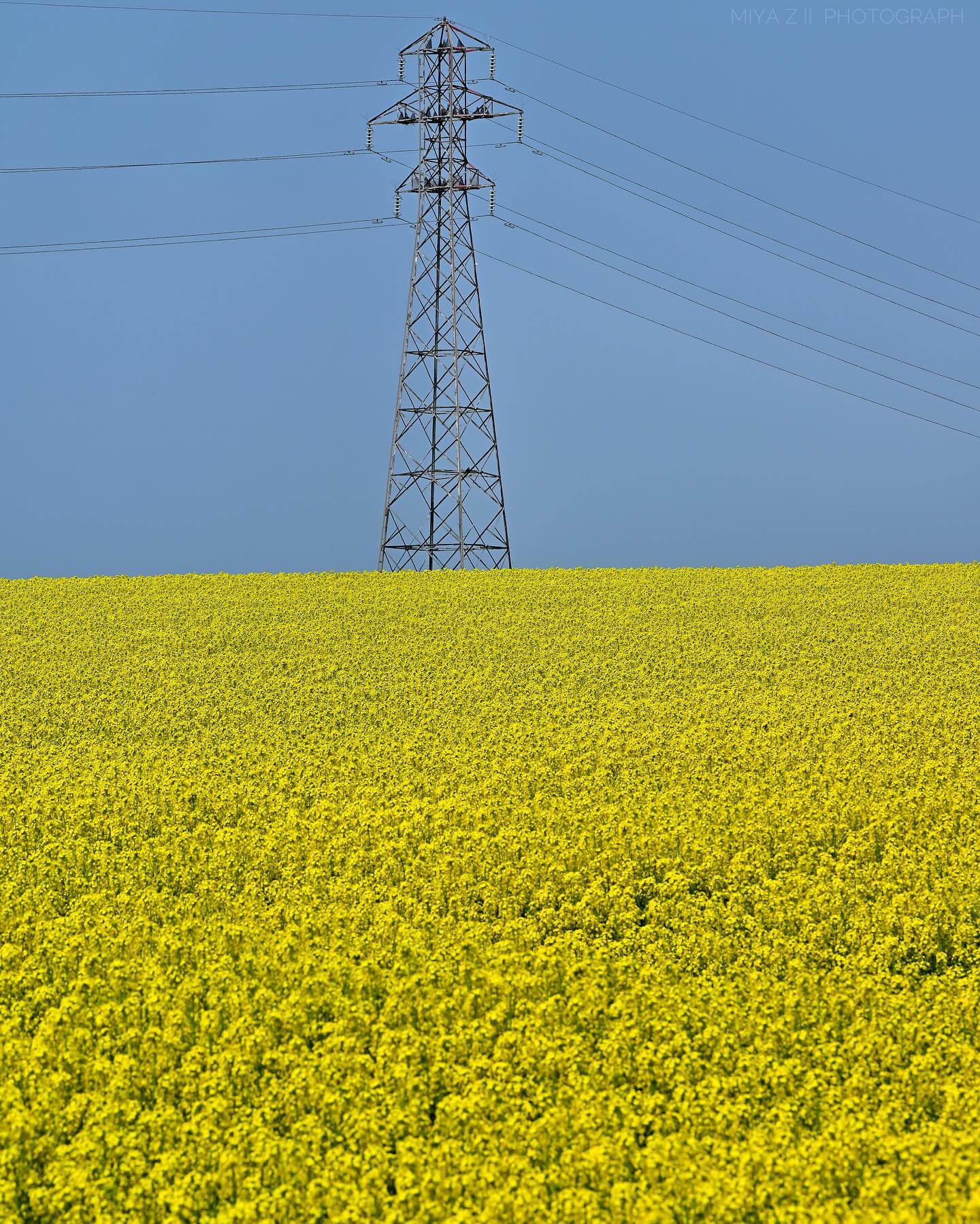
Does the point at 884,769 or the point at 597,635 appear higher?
the point at 597,635

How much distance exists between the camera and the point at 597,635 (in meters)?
29.8

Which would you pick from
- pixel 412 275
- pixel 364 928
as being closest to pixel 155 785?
pixel 364 928

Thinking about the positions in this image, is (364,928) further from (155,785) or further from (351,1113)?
(155,785)

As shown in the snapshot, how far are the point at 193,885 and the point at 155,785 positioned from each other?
4.37 meters

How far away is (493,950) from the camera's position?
1013 centimetres

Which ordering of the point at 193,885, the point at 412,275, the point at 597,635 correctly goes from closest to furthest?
the point at 193,885 → the point at 597,635 → the point at 412,275

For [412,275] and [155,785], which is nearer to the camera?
[155,785]

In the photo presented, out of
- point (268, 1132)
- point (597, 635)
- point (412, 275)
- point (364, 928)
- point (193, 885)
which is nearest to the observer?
point (268, 1132)

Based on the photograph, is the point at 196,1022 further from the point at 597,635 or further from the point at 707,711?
the point at 597,635

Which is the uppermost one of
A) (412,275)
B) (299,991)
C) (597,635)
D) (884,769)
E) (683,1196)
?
(412,275)

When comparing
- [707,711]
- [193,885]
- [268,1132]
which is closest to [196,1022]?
[268,1132]

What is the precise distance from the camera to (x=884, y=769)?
55.8 feet

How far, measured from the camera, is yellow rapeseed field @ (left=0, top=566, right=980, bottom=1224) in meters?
6.99

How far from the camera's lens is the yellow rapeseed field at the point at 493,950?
699 cm
